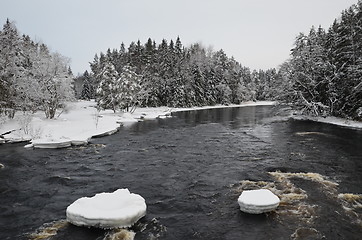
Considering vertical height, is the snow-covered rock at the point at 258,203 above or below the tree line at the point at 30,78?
below

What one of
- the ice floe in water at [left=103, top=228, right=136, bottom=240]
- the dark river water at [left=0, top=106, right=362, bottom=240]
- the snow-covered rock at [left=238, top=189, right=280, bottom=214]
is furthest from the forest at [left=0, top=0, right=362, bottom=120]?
the snow-covered rock at [left=238, top=189, right=280, bottom=214]

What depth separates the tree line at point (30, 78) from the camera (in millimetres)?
28312

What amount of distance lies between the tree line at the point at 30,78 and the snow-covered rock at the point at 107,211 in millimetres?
22031

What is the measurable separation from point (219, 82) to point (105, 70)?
4210 centimetres

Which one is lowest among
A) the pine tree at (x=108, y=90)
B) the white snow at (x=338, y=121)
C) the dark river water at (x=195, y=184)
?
the dark river water at (x=195, y=184)

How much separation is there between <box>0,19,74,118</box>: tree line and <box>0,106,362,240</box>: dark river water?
1028 centimetres

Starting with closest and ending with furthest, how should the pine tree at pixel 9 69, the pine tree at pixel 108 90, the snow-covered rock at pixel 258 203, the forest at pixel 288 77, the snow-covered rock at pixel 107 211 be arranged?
the snow-covered rock at pixel 107 211 → the snow-covered rock at pixel 258 203 → the pine tree at pixel 9 69 → the forest at pixel 288 77 → the pine tree at pixel 108 90

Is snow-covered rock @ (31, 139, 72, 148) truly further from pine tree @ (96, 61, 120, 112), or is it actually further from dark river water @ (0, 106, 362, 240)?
pine tree @ (96, 61, 120, 112)

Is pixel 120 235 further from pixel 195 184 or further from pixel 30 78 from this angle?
pixel 30 78

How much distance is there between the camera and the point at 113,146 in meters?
20.7

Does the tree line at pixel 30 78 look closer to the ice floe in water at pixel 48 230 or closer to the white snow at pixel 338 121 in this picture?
the ice floe in water at pixel 48 230

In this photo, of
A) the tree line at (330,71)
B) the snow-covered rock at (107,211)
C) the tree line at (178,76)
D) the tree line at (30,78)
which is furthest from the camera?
the tree line at (178,76)

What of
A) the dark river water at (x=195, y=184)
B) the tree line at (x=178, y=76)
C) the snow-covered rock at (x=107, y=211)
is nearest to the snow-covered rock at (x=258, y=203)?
the dark river water at (x=195, y=184)

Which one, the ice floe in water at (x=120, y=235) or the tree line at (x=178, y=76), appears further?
the tree line at (x=178, y=76)
